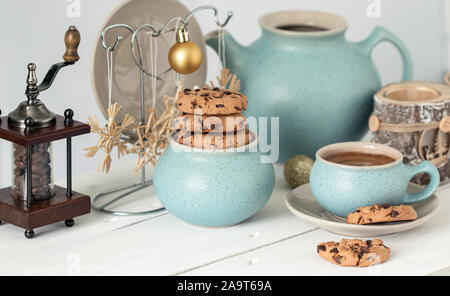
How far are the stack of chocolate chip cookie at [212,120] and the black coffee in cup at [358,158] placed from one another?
0.42ft

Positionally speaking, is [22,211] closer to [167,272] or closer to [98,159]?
[167,272]

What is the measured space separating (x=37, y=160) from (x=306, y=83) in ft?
1.29

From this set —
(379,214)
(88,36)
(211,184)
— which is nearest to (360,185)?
(379,214)

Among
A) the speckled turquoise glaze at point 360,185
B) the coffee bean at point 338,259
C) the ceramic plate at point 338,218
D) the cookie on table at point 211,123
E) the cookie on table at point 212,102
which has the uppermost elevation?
the cookie on table at point 212,102

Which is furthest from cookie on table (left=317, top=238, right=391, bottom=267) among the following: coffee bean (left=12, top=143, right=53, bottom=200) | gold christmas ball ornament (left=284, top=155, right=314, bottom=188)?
coffee bean (left=12, top=143, right=53, bottom=200)

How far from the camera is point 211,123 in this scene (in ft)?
2.67

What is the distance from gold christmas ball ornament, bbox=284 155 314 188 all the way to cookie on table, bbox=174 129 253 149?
0.51ft

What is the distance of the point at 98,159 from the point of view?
1.50 metres

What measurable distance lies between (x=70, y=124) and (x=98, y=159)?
2.22 feet

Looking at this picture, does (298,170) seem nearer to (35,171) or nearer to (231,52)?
(231,52)

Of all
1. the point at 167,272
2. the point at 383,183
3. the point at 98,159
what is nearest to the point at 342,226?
the point at 383,183

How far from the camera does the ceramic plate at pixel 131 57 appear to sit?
894mm

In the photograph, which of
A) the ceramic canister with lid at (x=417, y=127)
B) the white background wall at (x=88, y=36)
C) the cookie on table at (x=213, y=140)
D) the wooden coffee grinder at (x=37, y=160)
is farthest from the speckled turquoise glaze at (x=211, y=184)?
the white background wall at (x=88, y=36)

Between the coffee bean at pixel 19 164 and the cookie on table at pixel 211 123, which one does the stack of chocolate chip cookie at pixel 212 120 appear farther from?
the coffee bean at pixel 19 164
